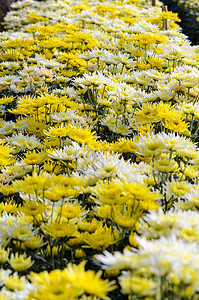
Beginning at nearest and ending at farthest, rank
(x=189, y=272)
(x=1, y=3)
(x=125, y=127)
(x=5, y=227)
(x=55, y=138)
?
1. (x=189, y=272)
2. (x=5, y=227)
3. (x=55, y=138)
4. (x=125, y=127)
5. (x=1, y=3)

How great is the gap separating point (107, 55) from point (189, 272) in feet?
8.48

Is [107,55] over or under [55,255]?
over

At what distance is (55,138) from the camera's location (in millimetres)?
2162

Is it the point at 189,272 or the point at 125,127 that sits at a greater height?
the point at 189,272

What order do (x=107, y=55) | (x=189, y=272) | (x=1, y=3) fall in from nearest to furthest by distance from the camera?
(x=189, y=272)
(x=107, y=55)
(x=1, y=3)

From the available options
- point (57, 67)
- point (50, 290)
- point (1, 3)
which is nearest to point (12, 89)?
point (57, 67)

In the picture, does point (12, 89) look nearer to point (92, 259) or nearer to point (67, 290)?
point (92, 259)

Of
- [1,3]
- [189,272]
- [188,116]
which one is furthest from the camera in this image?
[1,3]

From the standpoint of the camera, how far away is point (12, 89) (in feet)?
10.9

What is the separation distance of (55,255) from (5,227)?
0.22 metres

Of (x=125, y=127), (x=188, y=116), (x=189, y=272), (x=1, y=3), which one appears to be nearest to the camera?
(x=189, y=272)

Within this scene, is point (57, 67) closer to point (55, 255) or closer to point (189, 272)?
Answer: point (55, 255)

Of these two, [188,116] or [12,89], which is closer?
[188,116]

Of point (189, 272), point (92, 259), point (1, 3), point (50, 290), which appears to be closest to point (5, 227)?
point (92, 259)
